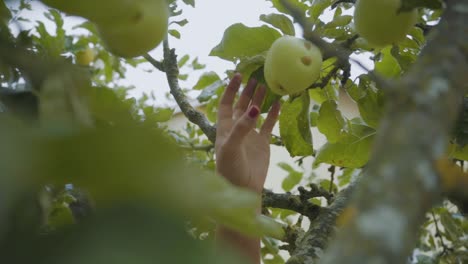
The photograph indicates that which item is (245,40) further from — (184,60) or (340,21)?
(184,60)

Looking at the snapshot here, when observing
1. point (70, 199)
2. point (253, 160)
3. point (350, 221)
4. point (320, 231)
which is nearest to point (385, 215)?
point (350, 221)

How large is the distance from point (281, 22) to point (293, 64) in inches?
8.8

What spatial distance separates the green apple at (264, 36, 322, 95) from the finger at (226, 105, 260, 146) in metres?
0.06

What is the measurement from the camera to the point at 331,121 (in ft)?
3.84

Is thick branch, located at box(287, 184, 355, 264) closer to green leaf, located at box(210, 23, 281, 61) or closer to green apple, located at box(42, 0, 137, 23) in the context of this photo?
green leaf, located at box(210, 23, 281, 61)

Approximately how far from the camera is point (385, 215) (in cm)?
25

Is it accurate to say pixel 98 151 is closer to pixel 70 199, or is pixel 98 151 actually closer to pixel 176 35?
pixel 70 199

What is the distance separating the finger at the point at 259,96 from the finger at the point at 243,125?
Answer: 14 cm

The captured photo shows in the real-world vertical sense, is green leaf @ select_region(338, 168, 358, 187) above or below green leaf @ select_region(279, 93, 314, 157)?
below

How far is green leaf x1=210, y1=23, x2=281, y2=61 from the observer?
108 centimetres

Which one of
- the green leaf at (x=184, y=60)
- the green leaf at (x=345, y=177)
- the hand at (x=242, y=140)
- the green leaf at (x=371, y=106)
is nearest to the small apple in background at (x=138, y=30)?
the hand at (x=242, y=140)

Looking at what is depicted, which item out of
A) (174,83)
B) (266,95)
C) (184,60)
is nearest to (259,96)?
(266,95)

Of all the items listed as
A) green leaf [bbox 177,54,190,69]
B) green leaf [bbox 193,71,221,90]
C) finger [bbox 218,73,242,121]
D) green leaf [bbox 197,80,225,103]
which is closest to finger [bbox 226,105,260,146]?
finger [bbox 218,73,242,121]

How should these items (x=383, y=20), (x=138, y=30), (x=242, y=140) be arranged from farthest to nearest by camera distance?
(x=242, y=140) < (x=383, y=20) < (x=138, y=30)
